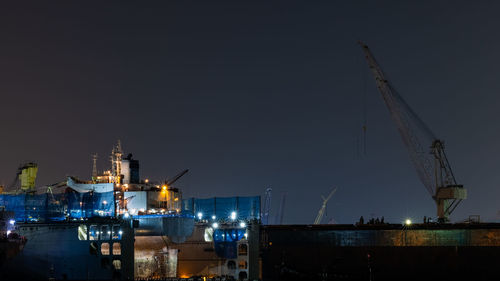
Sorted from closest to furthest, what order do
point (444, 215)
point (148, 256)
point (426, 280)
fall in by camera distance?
point (426, 280)
point (148, 256)
point (444, 215)

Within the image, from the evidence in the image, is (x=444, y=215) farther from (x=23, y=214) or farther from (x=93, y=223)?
(x=23, y=214)

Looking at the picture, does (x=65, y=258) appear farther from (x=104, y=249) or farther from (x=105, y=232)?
(x=105, y=232)

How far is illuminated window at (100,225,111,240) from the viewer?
6361cm

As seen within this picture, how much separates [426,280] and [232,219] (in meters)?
23.1

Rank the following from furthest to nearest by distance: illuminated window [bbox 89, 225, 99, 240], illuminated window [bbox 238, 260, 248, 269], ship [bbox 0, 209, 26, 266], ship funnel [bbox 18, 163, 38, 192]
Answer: ship funnel [bbox 18, 163, 38, 192], illuminated window [bbox 238, 260, 248, 269], illuminated window [bbox 89, 225, 99, 240], ship [bbox 0, 209, 26, 266]

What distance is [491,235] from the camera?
6222cm

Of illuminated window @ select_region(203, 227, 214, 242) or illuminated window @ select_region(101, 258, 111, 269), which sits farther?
illuminated window @ select_region(203, 227, 214, 242)

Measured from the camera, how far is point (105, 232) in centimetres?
6378

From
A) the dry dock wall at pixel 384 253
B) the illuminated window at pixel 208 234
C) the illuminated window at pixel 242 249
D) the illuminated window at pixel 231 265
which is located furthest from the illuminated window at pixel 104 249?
the dry dock wall at pixel 384 253

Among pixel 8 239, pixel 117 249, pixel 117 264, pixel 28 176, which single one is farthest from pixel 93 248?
pixel 28 176

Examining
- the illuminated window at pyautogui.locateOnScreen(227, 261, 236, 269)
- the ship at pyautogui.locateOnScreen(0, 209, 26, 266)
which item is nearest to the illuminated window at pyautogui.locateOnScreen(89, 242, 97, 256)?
the ship at pyautogui.locateOnScreen(0, 209, 26, 266)

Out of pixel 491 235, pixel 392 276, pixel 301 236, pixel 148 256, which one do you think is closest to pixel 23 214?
pixel 148 256

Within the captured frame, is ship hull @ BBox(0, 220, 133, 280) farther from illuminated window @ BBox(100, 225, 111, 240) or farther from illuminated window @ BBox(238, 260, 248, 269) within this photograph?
illuminated window @ BBox(238, 260, 248, 269)

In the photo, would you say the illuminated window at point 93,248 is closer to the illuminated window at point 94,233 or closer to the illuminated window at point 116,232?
the illuminated window at point 94,233
